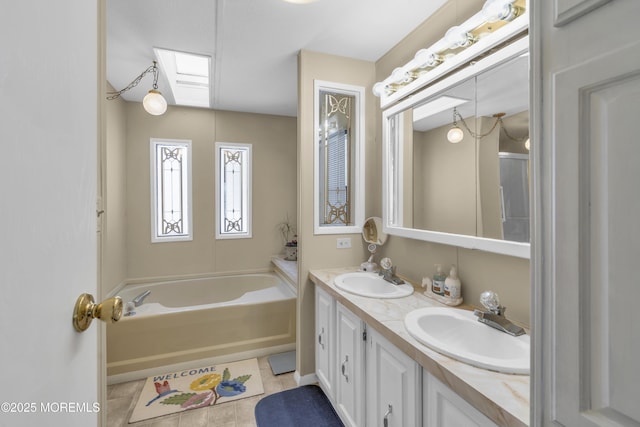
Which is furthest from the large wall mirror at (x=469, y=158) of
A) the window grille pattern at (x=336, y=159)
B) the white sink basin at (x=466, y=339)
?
the window grille pattern at (x=336, y=159)

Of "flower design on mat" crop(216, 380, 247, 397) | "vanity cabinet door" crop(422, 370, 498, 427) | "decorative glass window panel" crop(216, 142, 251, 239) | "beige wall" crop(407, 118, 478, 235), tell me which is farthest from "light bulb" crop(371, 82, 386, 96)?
"flower design on mat" crop(216, 380, 247, 397)

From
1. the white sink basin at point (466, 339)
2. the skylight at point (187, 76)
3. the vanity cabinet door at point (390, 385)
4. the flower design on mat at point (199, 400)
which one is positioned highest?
the skylight at point (187, 76)

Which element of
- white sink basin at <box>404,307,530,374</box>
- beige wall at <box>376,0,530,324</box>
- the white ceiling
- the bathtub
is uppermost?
the white ceiling

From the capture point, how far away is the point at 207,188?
361 centimetres

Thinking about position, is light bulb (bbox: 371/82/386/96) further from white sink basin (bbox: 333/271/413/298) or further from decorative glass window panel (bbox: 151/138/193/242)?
decorative glass window panel (bbox: 151/138/193/242)

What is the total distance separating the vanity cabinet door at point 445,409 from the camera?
85 cm

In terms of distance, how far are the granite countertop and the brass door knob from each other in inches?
36.4

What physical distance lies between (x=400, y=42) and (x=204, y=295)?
3.31 meters

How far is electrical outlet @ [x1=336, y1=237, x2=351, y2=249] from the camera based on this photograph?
2.29 m

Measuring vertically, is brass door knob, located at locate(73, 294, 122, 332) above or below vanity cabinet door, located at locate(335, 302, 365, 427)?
above

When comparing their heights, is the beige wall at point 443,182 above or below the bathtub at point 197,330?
above

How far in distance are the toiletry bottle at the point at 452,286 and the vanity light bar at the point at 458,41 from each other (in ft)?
3.66
